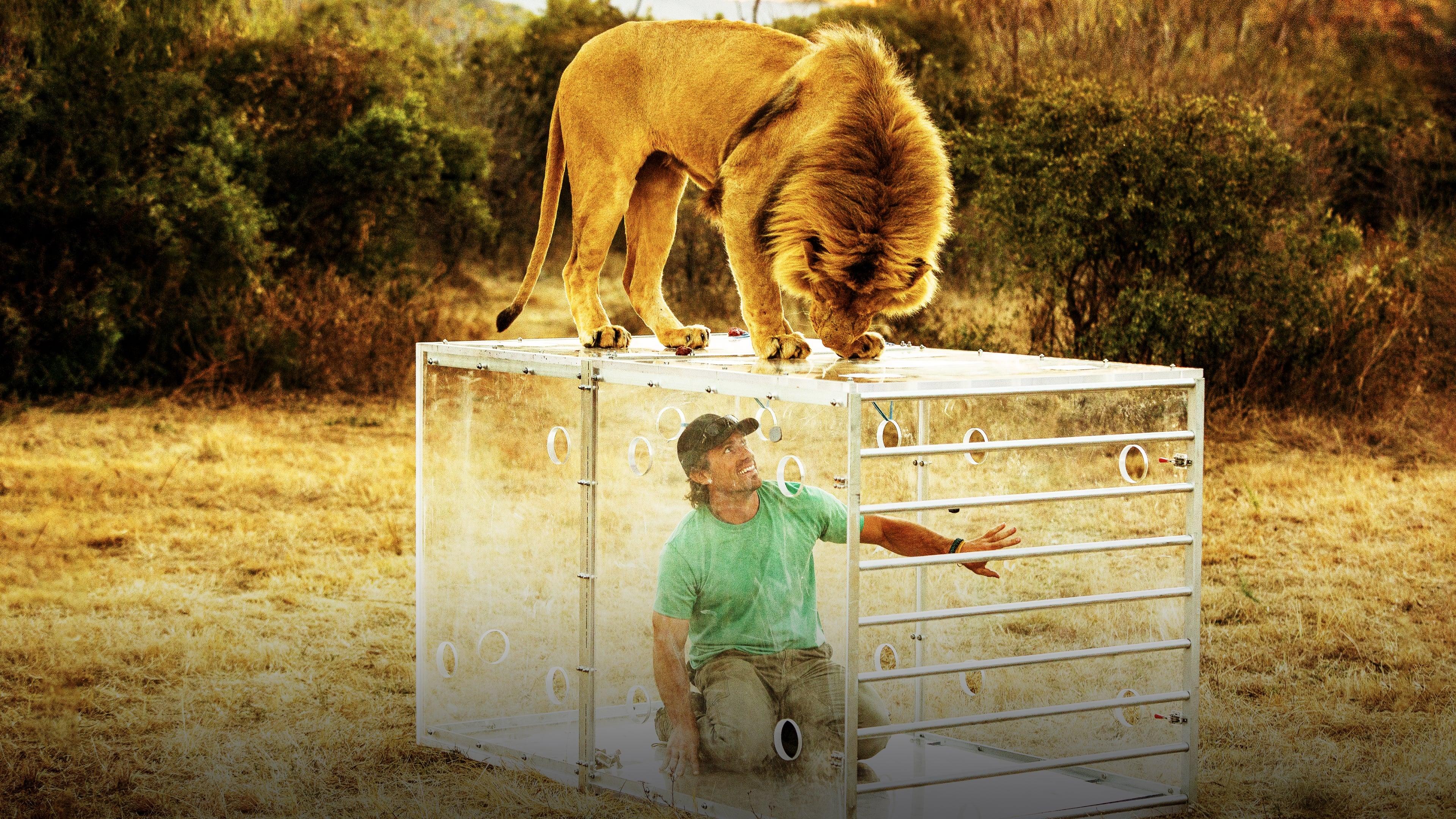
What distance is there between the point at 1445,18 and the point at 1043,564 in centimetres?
2679

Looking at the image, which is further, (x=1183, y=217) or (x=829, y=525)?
(x=1183, y=217)

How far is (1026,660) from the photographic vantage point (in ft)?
11.9

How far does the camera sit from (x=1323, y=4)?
2597 centimetres

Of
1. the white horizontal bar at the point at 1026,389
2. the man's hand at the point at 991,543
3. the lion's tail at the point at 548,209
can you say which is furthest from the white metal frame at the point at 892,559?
the lion's tail at the point at 548,209

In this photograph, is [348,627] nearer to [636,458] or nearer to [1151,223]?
[636,458]

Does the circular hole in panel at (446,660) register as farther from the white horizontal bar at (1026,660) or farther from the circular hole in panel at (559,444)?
the white horizontal bar at (1026,660)

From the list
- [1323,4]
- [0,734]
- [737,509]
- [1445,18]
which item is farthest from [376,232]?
[1445,18]

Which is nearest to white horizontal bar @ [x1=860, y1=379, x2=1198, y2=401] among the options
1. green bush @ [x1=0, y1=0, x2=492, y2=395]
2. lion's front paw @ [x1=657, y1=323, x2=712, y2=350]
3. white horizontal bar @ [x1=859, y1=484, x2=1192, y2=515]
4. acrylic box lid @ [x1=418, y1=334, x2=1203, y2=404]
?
acrylic box lid @ [x1=418, y1=334, x2=1203, y2=404]

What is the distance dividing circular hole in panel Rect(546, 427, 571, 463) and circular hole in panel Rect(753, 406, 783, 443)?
0.71 meters

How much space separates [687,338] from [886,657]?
1266 mm

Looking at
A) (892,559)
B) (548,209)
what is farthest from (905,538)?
(548,209)

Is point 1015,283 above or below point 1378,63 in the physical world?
below

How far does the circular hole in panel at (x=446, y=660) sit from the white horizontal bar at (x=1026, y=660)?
1627mm

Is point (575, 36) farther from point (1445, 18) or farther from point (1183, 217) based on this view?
point (1445, 18)
